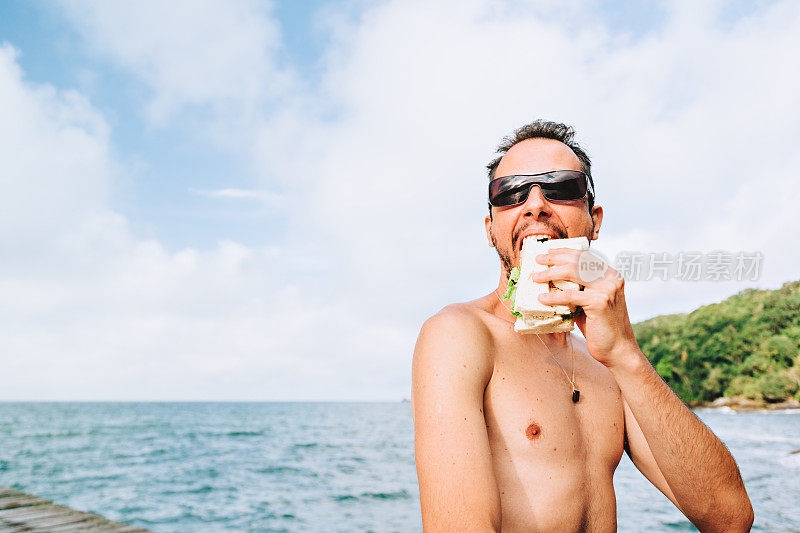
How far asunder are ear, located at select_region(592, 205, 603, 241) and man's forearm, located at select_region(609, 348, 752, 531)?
1.04 metres

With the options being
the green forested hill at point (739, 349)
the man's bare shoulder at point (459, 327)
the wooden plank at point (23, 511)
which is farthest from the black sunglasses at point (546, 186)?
the green forested hill at point (739, 349)

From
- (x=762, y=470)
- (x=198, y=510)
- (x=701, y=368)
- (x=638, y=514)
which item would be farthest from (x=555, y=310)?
(x=701, y=368)

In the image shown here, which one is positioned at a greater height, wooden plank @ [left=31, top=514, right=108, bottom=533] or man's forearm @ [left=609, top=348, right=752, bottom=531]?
man's forearm @ [left=609, top=348, right=752, bottom=531]

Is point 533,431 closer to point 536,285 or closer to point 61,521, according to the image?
point 536,285

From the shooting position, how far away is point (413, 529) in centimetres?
1094

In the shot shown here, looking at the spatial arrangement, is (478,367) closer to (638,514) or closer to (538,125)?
(538,125)

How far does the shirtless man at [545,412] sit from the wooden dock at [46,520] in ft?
13.0

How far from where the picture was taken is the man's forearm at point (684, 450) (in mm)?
1726

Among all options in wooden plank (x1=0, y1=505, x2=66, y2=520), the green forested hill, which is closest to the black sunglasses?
wooden plank (x1=0, y1=505, x2=66, y2=520)

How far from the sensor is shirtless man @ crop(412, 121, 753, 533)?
1.63 metres

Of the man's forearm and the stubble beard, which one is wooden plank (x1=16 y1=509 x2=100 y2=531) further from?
the man's forearm

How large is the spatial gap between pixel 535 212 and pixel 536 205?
0.10ft

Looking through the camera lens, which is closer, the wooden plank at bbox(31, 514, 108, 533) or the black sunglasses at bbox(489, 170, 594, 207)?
the black sunglasses at bbox(489, 170, 594, 207)

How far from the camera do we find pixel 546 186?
90.7 inches
